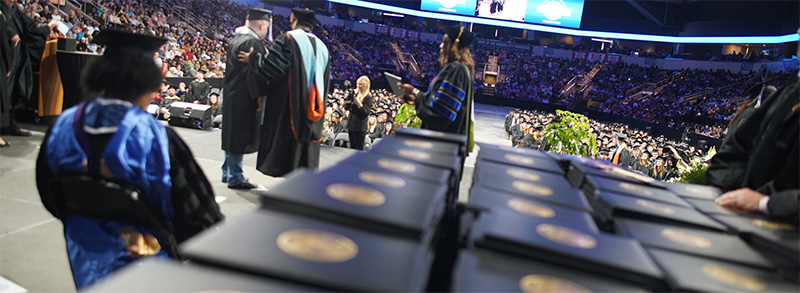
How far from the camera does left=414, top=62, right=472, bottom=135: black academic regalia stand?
123 inches

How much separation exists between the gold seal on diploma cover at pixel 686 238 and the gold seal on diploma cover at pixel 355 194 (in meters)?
0.65

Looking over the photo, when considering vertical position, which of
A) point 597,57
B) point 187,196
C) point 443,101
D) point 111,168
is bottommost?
point 187,196

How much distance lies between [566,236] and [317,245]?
474mm

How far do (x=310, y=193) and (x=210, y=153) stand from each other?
207 inches

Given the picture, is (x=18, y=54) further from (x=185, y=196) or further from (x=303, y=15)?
(x=185, y=196)

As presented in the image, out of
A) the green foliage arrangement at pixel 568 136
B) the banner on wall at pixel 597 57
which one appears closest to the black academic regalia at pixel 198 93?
the green foliage arrangement at pixel 568 136

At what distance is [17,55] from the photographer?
203 inches

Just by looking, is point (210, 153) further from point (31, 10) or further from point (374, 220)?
point (31, 10)

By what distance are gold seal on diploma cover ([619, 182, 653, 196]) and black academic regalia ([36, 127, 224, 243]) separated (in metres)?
1.43

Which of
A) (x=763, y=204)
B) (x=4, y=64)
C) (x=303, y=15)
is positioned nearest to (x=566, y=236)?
(x=763, y=204)

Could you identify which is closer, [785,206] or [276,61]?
[785,206]

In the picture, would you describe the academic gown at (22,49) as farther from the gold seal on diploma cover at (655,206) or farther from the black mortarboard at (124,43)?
the gold seal on diploma cover at (655,206)

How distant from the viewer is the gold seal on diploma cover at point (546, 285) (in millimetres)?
725

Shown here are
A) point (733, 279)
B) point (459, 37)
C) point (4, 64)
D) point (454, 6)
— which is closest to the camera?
point (733, 279)
